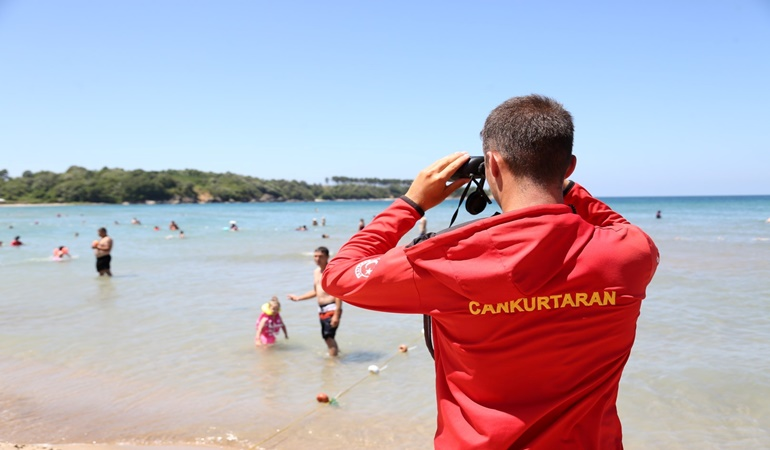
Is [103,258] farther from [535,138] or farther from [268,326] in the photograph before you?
[535,138]

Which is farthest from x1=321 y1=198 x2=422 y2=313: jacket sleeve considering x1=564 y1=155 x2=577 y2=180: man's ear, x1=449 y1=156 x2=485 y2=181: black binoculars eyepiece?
x1=564 y1=155 x2=577 y2=180: man's ear

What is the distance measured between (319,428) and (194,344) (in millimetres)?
3889

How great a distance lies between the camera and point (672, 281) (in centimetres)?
1418

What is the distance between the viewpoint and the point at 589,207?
1.76 metres

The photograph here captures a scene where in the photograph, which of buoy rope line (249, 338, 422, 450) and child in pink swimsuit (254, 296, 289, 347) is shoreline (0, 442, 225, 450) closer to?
buoy rope line (249, 338, 422, 450)

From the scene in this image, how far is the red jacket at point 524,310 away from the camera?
127 cm

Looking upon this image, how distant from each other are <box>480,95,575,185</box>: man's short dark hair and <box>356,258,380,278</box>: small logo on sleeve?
15.2 inches

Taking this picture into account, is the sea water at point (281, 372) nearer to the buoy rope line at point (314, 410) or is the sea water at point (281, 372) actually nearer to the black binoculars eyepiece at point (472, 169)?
the buoy rope line at point (314, 410)

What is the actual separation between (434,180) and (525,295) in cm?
43

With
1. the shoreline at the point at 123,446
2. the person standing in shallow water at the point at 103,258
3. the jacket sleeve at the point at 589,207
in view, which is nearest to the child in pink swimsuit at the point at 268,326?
the shoreline at the point at 123,446

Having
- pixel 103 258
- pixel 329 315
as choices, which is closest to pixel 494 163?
pixel 329 315

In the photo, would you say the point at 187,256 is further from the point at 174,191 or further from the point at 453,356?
→ the point at 174,191

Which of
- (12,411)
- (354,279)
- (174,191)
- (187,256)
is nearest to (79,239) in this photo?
(187,256)

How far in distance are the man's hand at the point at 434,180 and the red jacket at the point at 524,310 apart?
0.78ft
